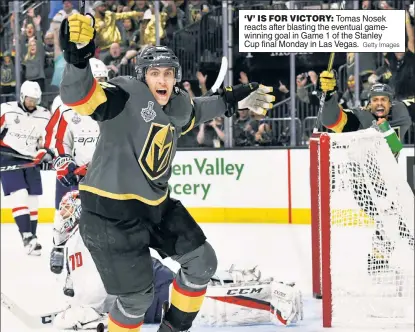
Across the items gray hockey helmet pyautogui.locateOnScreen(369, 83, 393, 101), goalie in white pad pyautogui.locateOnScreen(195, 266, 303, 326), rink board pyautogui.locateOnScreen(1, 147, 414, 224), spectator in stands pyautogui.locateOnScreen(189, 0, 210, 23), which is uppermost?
spectator in stands pyautogui.locateOnScreen(189, 0, 210, 23)

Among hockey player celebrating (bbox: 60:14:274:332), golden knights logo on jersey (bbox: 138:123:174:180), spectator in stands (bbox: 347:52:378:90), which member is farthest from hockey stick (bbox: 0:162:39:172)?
golden knights logo on jersey (bbox: 138:123:174:180)

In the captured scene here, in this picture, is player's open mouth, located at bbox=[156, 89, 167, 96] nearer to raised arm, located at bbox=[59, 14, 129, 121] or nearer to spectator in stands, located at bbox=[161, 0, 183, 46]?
raised arm, located at bbox=[59, 14, 129, 121]

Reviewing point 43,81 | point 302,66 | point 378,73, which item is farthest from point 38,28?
point 378,73

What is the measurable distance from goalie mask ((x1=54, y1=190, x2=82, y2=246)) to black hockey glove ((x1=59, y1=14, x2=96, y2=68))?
5.86 feet

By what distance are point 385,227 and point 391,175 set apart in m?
0.23

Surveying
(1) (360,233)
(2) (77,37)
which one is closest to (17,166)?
(1) (360,233)

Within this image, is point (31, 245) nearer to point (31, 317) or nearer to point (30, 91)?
point (30, 91)

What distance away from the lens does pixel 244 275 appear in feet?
14.0

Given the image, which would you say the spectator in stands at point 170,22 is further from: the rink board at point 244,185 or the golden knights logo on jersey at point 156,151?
the golden knights logo on jersey at point 156,151

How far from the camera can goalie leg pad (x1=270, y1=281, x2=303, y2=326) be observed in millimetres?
3957

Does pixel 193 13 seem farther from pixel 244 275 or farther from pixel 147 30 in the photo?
pixel 244 275

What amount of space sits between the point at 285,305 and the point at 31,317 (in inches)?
44.8

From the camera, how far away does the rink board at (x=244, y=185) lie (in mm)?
7520

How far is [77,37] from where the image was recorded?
2594 mm
